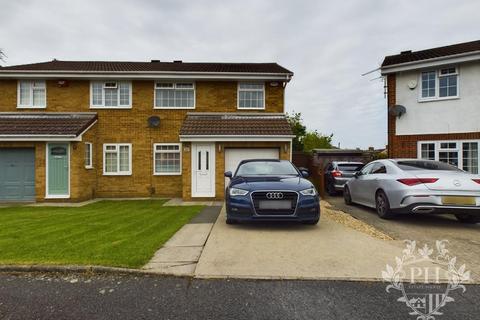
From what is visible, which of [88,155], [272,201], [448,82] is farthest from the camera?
[88,155]

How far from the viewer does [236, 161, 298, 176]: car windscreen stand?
283 inches

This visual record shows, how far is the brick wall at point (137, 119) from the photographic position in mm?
13281

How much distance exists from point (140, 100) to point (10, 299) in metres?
11.6

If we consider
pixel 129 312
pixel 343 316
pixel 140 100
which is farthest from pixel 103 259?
pixel 140 100

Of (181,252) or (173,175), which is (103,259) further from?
(173,175)

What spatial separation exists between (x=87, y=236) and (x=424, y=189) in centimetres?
673

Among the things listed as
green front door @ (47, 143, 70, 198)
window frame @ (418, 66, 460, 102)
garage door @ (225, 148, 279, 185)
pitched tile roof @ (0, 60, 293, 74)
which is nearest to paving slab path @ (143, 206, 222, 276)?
garage door @ (225, 148, 279, 185)

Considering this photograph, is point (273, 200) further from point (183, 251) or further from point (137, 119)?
point (137, 119)

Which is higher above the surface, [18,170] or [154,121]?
[154,121]

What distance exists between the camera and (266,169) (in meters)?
7.40

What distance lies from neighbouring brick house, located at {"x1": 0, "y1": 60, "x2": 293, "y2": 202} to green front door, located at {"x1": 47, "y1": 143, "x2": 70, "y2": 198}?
39 mm

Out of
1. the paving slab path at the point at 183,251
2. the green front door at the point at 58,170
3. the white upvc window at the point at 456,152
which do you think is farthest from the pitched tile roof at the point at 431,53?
the green front door at the point at 58,170

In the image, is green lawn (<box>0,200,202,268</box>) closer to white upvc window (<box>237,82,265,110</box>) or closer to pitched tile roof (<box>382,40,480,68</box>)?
white upvc window (<box>237,82,265,110</box>)

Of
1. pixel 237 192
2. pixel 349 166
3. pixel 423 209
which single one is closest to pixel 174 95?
pixel 349 166
